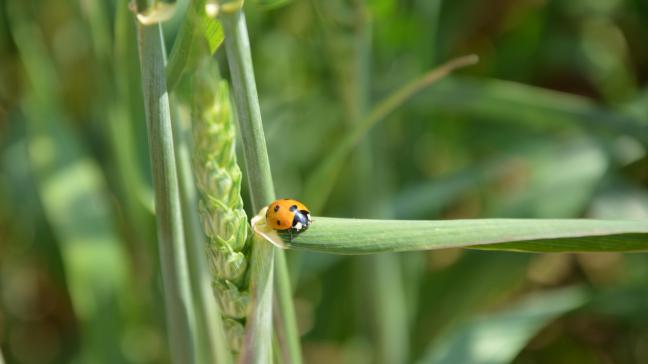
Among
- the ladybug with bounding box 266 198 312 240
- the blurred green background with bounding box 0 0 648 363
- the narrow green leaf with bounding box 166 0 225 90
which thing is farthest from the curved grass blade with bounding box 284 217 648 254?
the blurred green background with bounding box 0 0 648 363

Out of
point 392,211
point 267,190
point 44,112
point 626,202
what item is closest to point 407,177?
point 392,211

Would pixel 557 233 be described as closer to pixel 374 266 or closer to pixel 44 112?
pixel 374 266

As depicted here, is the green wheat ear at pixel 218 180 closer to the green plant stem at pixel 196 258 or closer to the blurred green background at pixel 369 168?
the green plant stem at pixel 196 258

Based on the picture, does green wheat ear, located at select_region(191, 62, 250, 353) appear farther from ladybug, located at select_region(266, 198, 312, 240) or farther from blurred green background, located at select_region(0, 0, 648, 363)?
blurred green background, located at select_region(0, 0, 648, 363)

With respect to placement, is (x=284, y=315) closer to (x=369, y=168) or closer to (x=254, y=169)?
(x=254, y=169)

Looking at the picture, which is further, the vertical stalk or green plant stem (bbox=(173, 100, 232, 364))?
green plant stem (bbox=(173, 100, 232, 364))

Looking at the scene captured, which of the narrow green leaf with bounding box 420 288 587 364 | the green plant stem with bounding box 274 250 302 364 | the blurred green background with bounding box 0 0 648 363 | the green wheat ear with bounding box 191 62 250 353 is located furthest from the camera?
the blurred green background with bounding box 0 0 648 363
